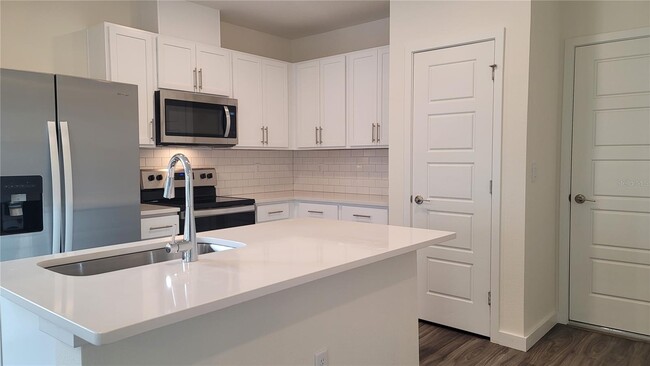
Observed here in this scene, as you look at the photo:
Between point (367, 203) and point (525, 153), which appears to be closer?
point (525, 153)

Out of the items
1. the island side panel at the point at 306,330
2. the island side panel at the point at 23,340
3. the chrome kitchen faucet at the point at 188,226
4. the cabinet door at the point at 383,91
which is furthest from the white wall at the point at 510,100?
the island side panel at the point at 23,340

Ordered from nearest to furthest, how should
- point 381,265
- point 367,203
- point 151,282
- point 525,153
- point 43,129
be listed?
point 151,282
point 381,265
point 43,129
point 525,153
point 367,203

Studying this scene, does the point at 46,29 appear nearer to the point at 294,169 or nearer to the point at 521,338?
the point at 294,169

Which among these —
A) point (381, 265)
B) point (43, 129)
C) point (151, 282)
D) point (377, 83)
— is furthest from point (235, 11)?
point (151, 282)

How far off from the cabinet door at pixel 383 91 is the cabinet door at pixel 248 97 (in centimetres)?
113

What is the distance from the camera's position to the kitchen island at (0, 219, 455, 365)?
4.00 feet

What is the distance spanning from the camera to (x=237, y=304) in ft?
5.15

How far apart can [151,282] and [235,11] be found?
3298 mm

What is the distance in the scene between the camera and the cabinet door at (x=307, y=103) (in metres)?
4.53

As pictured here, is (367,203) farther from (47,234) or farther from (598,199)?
(47,234)

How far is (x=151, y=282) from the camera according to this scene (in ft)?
4.72

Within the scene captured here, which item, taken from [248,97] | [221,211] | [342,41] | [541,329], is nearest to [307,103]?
[248,97]

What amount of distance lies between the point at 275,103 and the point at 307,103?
1.04 feet

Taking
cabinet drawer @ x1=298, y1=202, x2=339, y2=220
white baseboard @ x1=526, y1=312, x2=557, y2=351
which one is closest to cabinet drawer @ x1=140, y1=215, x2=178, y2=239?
cabinet drawer @ x1=298, y1=202, x2=339, y2=220
